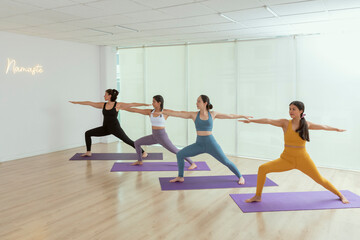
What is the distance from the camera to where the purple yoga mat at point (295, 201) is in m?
3.34

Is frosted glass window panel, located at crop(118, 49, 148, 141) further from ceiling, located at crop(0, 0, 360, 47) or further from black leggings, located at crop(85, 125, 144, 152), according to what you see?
black leggings, located at crop(85, 125, 144, 152)

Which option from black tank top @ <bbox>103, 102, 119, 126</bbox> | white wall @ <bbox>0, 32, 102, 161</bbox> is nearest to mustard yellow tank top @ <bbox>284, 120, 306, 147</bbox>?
black tank top @ <bbox>103, 102, 119, 126</bbox>

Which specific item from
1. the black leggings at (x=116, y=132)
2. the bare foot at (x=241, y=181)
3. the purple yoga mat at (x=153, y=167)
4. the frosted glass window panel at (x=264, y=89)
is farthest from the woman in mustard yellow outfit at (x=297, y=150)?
the black leggings at (x=116, y=132)

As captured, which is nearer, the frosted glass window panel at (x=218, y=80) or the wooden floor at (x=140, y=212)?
the wooden floor at (x=140, y=212)

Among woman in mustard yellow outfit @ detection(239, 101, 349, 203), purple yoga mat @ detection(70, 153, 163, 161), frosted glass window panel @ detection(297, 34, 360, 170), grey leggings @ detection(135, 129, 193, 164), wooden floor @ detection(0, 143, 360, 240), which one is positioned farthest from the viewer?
purple yoga mat @ detection(70, 153, 163, 161)

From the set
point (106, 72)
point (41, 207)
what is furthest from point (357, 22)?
point (106, 72)

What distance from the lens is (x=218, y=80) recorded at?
6.44 m

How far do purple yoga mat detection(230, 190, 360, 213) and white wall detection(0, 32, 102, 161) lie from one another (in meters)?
4.29

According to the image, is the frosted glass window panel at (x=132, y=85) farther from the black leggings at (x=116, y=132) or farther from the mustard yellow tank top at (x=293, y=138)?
the mustard yellow tank top at (x=293, y=138)

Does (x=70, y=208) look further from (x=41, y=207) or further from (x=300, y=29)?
(x=300, y=29)

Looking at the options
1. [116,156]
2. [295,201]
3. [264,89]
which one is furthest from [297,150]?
[116,156]

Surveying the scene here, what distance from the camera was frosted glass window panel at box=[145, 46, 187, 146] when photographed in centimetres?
698

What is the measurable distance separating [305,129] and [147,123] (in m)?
→ 4.85

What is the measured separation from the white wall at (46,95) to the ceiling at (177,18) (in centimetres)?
47
